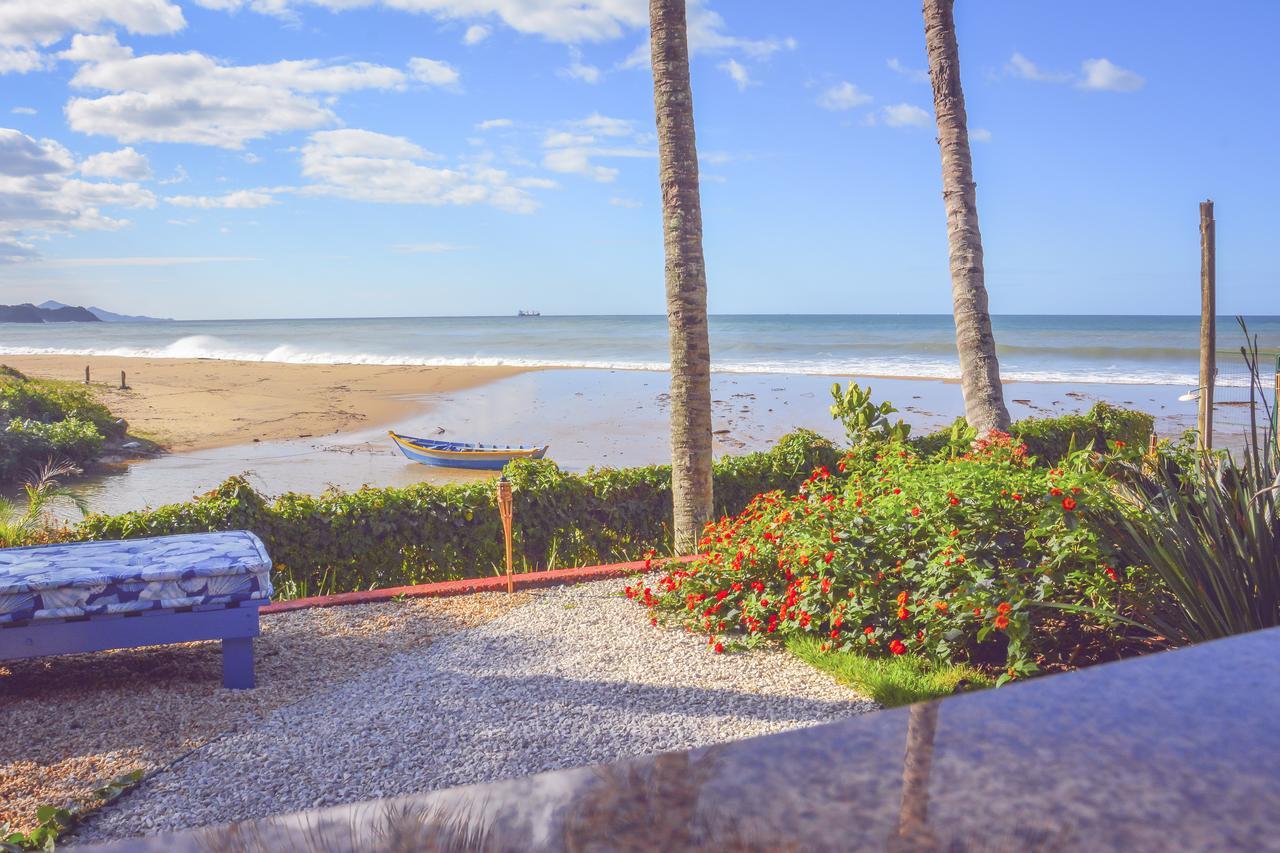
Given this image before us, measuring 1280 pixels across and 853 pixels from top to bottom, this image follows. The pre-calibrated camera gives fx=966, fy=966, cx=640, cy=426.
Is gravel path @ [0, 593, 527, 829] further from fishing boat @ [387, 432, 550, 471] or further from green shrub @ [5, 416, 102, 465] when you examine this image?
green shrub @ [5, 416, 102, 465]

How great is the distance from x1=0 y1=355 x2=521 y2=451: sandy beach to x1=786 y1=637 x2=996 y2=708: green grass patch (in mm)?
17067

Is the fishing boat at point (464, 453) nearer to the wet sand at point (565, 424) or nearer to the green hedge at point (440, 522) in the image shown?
the wet sand at point (565, 424)

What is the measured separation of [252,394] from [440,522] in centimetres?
2351

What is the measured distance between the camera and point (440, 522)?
7.73m

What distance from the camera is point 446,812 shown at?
0.56m

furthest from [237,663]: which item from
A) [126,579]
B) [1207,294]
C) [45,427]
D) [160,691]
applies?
[45,427]

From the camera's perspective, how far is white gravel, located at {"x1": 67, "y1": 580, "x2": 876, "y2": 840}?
12.5 ft

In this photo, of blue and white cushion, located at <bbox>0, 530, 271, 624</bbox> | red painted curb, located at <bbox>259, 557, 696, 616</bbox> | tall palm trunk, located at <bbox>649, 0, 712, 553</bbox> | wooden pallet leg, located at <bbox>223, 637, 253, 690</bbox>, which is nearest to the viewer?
blue and white cushion, located at <bbox>0, 530, 271, 624</bbox>

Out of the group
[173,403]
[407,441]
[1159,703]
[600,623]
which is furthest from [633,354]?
[1159,703]

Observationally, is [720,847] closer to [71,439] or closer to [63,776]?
[63,776]

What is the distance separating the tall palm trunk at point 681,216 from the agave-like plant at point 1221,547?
372cm

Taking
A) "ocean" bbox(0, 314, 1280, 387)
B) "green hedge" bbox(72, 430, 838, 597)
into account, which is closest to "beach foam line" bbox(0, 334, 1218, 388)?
"ocean" bbox(0, 314, 1280, 387)

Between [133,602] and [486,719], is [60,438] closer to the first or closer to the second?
[133,602]

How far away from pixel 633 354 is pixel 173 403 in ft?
78.7
